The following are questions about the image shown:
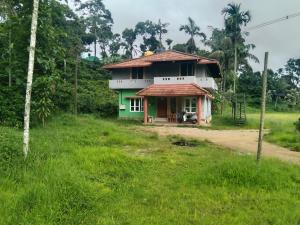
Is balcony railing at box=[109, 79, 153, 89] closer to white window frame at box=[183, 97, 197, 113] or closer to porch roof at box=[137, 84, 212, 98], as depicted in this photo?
porch roof at box=[137, 84, 212, 98]

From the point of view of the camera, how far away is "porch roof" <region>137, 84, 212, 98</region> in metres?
26.2

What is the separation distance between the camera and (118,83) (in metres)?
31.1

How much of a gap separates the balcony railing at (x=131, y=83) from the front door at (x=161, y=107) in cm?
196

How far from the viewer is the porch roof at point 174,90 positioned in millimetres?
26219

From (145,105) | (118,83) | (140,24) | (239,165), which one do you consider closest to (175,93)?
(145,105)

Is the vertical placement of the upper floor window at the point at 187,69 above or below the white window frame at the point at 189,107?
above

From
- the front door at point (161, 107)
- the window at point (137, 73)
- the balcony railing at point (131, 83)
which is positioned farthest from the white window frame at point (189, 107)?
the window at point (137, 73)

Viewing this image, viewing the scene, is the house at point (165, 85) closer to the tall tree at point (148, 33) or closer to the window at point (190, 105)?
the window at point (190, 105)

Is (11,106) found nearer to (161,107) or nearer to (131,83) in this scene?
(161,107)

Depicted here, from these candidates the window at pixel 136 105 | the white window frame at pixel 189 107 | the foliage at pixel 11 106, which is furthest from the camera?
the window at pixel 136 105

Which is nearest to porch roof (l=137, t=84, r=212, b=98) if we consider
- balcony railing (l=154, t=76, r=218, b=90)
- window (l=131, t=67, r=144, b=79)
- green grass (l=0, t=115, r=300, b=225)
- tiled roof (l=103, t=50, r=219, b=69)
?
balcony railing (l=154, t=76, r=218, b=90)

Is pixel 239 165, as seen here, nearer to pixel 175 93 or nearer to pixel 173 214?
pixel 173 214

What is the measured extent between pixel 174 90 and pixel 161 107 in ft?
9.19

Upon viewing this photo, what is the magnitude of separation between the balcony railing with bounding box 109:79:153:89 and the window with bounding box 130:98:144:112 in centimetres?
110
